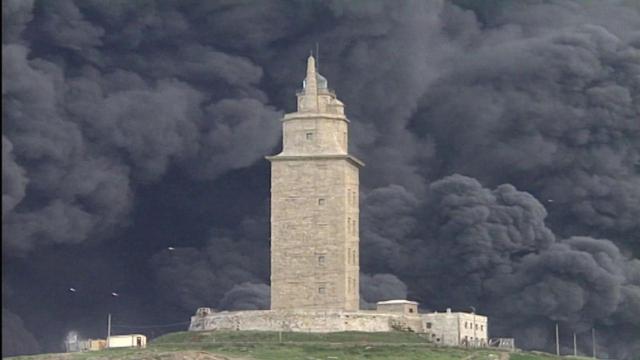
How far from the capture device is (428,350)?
7869 centimetres

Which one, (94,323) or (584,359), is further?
(94,323)

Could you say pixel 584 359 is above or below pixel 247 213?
below

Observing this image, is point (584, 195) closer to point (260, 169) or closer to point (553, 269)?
point (553, 269)

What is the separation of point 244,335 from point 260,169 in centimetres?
2664

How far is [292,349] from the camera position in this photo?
76.8m

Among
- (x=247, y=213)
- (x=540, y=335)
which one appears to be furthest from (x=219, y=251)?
(x=540, y=335)

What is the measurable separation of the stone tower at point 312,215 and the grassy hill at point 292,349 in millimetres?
4834

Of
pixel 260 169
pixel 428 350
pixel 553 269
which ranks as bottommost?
pixel 428 350

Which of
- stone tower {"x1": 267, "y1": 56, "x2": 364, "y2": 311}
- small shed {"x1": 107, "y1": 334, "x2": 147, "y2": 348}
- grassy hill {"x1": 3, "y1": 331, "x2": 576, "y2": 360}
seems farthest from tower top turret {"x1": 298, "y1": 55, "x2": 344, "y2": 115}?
small shed {"x1": 107, "y1": 334, "x2": 147, "y2": 348}

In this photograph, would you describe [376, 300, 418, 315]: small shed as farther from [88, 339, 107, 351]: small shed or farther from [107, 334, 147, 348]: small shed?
[88, 339, 107, 351]: small shed

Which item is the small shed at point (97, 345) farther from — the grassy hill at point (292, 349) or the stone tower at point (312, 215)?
the stone tower at point (312, 215)

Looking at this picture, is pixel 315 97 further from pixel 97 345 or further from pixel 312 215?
pixel 97 345

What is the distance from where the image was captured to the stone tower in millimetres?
85750

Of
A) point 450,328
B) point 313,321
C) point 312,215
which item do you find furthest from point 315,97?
point 450,328
